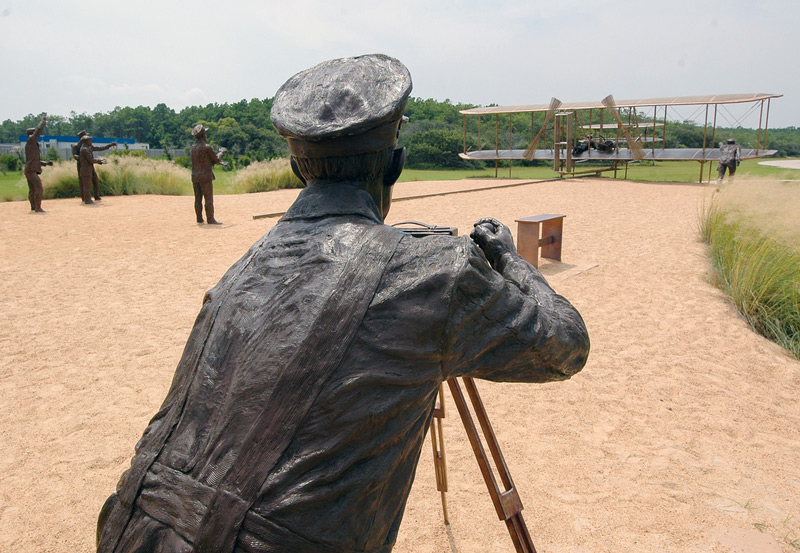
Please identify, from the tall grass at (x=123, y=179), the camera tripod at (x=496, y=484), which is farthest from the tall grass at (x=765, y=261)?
the tall grass at (x=123, y=179)

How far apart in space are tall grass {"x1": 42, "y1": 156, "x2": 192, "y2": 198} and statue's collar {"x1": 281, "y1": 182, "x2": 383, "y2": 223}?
19.0 meters

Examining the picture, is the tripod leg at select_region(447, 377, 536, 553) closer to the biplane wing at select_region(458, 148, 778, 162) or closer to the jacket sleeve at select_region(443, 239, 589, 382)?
the jacket sleeve at select_region(443, 239, 589, 382)

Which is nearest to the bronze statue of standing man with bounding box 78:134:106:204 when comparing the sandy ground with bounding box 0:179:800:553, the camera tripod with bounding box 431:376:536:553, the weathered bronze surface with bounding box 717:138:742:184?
the sandy ground with bounding box 0:179:800:553

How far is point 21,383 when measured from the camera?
514cm

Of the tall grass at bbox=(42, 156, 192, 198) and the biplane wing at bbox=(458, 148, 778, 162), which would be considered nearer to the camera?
the tall grass at bbox=(42, 156, 192, 198)

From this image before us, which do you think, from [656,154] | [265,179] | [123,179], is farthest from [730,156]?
[123,179]

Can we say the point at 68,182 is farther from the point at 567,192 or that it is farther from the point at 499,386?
the point at 499,386

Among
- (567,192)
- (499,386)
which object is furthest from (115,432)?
(567,192)

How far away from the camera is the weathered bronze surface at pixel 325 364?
112 centimetres

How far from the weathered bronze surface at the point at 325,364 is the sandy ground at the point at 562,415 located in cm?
221

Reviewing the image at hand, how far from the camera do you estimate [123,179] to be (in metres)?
18.6

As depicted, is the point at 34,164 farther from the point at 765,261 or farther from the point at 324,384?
the point at 324,384

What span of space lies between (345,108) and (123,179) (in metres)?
19.4

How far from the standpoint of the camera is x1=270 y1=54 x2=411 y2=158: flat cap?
4.48 ft
